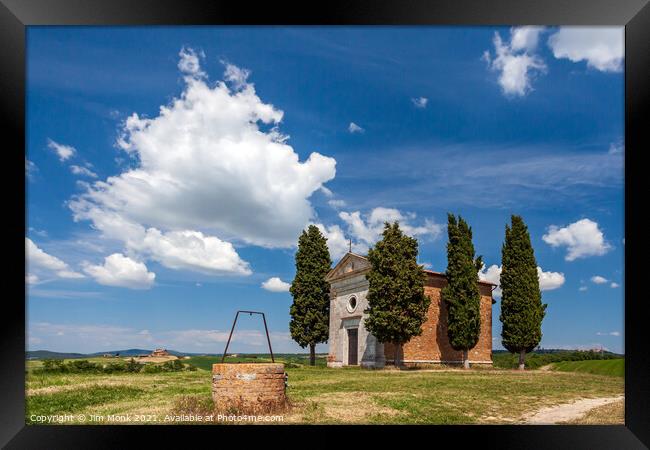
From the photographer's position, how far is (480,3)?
6094mm

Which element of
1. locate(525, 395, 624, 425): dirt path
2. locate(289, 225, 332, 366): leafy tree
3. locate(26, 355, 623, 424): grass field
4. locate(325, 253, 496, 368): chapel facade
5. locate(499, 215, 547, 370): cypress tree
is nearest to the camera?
locate(26, 355, 623, 424): grass field

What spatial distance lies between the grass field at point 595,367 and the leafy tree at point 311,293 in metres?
11.7

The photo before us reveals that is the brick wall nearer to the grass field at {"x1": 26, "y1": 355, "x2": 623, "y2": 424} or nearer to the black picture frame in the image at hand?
the grass field at {"x1": 26, "y1": 355, "x2": 623, "y2": 424}

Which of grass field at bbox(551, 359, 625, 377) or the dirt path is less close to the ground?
the dirt path

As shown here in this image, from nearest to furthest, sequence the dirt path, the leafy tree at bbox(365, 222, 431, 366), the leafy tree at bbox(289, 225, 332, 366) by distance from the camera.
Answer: the dirt path, the leafy tree at bbox(365, 222, 431, 366), the leafy tree at bbox(289, 225, 332, 366)

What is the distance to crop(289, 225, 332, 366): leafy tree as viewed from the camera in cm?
2652

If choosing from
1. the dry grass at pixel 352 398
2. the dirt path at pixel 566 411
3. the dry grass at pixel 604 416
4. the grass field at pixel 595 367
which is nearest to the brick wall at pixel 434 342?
the grass field at pixel 595 367

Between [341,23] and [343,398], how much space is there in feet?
25.1

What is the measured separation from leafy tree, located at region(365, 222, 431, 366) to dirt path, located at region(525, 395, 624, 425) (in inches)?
383

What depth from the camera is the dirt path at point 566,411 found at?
8.69 m

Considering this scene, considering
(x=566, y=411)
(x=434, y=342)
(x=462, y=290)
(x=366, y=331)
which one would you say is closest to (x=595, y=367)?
(x=462, y=290)

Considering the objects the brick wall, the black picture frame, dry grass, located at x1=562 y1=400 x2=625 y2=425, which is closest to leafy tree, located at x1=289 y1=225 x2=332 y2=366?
the brick wall

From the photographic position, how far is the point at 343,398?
421 inches

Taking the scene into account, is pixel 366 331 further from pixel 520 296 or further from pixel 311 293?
pixel 520 296
